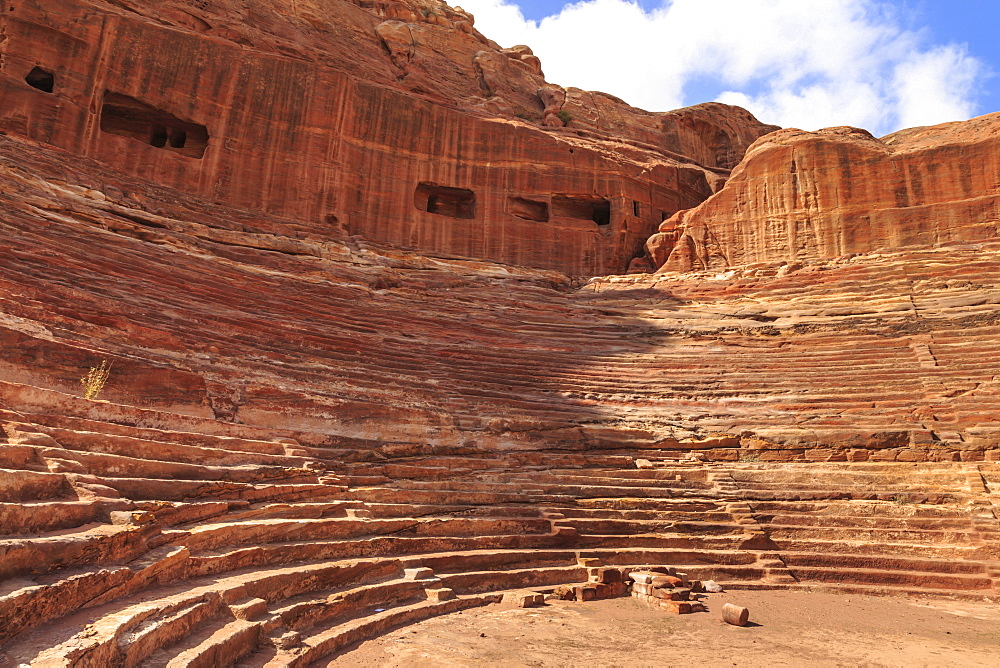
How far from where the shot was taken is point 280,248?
17.8 m

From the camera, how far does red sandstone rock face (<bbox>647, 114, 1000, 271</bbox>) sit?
60.1 ft

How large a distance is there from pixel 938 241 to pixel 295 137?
736 inches

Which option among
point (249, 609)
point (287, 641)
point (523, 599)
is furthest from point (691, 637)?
point (249, 609)

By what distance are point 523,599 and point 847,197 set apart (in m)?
17.2

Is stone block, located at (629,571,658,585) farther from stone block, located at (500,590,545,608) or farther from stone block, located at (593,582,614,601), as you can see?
stone block, located at (500,590,545,608)

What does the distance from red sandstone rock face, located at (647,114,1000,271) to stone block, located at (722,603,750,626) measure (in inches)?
588

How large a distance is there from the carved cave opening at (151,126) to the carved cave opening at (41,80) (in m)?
1.33

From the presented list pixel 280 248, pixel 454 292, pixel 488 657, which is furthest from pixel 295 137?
pixel 488 657

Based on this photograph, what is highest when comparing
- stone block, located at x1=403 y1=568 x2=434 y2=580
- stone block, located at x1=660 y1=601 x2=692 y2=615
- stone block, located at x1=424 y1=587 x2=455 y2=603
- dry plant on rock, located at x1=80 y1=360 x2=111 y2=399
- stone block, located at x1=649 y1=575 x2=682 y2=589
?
dry plant on rock, located at x1=80 y1=360 x2=111 y2=399

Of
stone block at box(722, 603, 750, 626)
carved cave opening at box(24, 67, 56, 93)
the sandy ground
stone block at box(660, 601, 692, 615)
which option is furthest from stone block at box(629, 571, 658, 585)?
carved cave opening at box(24, 67, 56, 93)

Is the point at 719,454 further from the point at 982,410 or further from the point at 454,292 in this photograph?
the point at 454,292

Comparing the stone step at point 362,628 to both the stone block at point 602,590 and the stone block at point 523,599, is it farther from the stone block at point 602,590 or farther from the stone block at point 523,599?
the stone block at point 602,590

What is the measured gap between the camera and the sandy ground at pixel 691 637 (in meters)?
5.69

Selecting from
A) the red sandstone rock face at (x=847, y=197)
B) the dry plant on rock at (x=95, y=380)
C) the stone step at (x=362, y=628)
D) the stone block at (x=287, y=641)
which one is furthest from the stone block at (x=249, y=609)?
the red sandstone rock face at (x=847, y=197)
